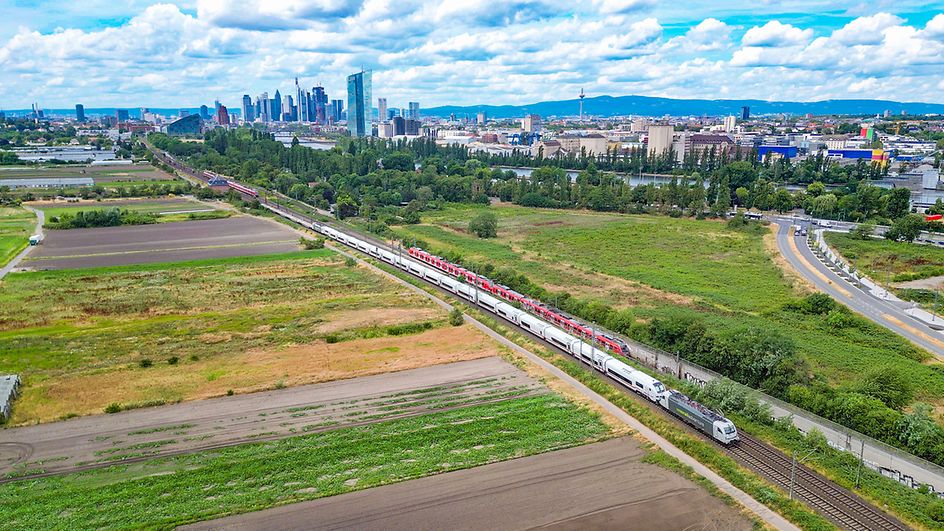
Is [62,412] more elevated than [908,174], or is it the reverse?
[908,174]

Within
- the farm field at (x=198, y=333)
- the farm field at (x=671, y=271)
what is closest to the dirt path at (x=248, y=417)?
the farm field at (x=198, y=333)

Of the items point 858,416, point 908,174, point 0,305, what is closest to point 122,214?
point 0,305

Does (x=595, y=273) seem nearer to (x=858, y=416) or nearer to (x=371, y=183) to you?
(x=858, y=416)

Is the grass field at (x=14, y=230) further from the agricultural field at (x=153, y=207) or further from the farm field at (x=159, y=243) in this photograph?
the agricultural field at (x=153, y=207)

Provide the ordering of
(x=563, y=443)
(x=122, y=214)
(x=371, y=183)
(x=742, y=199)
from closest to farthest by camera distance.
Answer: (x=563, y=443) → (x=122, y=214) → (x=742, y=199) → (x=371, y=183)

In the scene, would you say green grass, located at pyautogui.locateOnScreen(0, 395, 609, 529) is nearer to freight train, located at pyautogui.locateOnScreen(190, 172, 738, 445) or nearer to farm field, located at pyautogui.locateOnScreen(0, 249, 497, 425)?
freight train, located at pyautogui.locateOnScreen(190, 172, 738, 445)

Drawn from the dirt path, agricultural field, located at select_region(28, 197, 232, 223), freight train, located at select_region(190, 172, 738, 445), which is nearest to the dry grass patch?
the dirt path

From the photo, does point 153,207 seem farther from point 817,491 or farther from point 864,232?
point 864,232

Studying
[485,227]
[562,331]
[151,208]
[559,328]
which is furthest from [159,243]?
[562,331]
